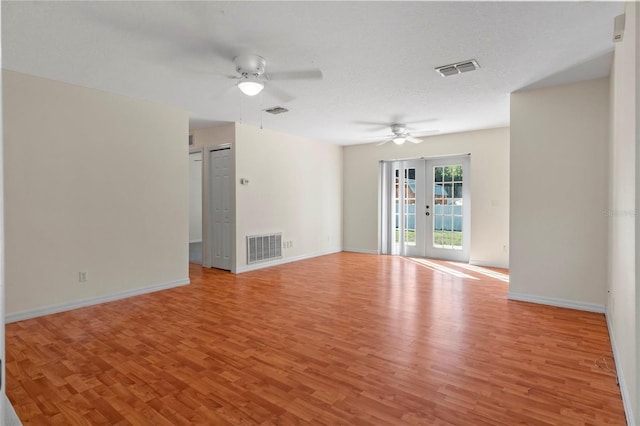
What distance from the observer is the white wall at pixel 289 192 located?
6.26 m

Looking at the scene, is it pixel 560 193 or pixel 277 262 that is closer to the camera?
pixel 560 193

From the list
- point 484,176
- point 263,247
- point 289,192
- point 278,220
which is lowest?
point 263,247

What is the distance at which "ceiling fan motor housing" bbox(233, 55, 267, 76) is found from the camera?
3.27m

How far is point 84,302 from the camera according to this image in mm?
4262

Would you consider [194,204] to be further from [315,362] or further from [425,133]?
[315,362]

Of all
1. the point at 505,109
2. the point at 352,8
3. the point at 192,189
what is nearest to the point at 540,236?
the point at 505,109

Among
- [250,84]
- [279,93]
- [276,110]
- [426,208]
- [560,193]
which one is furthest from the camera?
[426,208]

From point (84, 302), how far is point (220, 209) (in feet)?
8.81

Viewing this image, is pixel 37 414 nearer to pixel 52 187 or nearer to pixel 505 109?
pixel 52 187

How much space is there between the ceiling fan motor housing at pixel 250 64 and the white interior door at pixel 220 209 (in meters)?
2.99

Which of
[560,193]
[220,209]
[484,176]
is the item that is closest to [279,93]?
[220,209]

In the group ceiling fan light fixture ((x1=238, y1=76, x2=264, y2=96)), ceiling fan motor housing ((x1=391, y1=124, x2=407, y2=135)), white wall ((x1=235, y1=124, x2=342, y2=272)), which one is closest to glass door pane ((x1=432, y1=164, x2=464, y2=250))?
ceiling fan motor housing ((x1=391, y1=124, x2=407, y2=135))

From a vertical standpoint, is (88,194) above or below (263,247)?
above

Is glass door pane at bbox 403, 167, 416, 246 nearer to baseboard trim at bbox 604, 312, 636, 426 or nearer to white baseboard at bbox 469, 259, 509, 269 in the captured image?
white baseboard at bbox 469, 259, 509, 269
